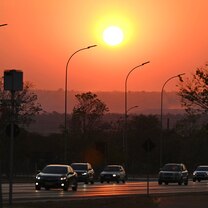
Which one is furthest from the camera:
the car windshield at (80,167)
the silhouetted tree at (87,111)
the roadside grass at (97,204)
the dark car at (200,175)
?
the silhouetted tree at (87,111)

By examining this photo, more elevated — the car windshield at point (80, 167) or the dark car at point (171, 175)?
the car windshield at point (80, 167)

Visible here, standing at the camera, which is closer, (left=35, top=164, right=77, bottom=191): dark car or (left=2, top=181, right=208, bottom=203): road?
(left=2, top=181, right=208, bottom=203): road

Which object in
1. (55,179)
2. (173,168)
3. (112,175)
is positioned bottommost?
(112,175)

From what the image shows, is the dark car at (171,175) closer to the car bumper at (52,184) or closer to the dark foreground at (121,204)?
the car bumper at (52,184)

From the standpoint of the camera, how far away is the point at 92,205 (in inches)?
1313

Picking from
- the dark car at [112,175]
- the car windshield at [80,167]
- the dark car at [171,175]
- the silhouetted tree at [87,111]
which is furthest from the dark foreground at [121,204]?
the silhouetted tree at [87,111]

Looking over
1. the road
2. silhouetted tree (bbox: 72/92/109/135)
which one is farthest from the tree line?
the road

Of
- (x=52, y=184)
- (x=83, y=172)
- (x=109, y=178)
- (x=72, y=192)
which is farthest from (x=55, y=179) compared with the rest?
(x=109, y=178)

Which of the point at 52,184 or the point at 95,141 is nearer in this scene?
the point at 52,184

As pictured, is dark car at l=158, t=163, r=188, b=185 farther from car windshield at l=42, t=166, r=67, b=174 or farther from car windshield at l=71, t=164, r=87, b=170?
car windshield at l=42, t=166, r=67, b=174

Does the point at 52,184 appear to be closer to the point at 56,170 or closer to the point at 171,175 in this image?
the point at 56,170

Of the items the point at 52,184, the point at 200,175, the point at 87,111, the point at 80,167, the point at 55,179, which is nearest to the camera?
the point at 55,179

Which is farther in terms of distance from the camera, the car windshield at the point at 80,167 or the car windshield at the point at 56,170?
the car windshield at the point at 80,167

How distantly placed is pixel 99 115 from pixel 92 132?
3.90m
